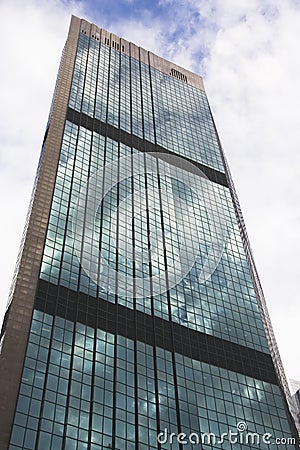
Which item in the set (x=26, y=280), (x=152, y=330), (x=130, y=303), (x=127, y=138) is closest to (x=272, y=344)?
(x=152, y=330)

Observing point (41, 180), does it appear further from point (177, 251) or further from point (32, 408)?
point (32, 408)

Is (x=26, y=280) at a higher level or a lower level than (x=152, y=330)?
higher

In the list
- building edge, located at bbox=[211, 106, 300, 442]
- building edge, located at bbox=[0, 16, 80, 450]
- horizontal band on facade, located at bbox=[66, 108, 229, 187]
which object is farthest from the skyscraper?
building edge, located at bbox=[211, 106, 300, 442]

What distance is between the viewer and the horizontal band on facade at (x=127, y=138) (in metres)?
99.8

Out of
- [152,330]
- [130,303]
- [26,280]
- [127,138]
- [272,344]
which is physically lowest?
[152,330]

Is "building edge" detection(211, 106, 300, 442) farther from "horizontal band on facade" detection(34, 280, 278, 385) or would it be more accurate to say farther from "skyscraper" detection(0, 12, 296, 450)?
"horizontal band on facade" detection(34, 280, 278, 385)

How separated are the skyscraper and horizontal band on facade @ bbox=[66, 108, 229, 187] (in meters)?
0.33

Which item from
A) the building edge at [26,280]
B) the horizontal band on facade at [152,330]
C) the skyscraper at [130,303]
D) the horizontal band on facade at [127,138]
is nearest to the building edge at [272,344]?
the skyscraper at [130,303]

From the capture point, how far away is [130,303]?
72.4m

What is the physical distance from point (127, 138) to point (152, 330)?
4649cm

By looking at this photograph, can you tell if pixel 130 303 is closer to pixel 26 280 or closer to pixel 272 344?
pixel 26 280

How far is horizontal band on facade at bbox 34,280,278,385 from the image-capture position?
65.2 m

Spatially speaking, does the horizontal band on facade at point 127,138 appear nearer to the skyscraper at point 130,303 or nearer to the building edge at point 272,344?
the skyscraper at point 130,303

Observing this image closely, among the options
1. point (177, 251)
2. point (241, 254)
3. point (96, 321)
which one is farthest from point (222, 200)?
point (96, 321)
